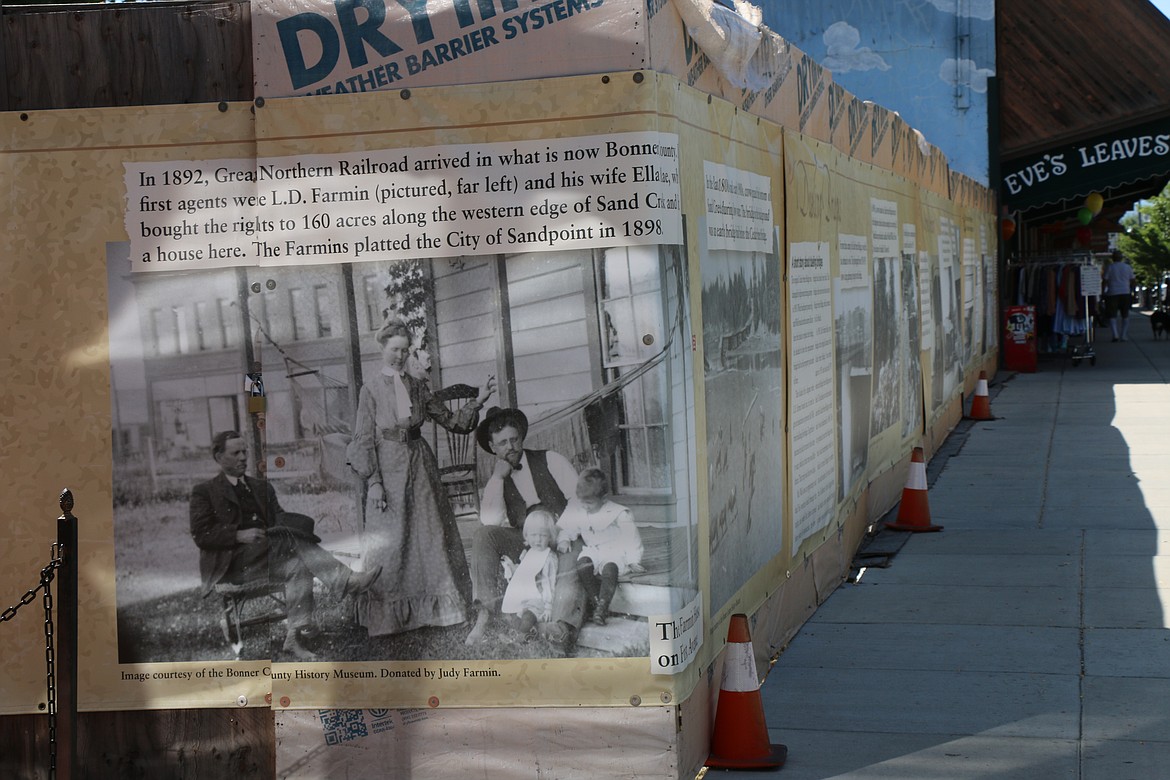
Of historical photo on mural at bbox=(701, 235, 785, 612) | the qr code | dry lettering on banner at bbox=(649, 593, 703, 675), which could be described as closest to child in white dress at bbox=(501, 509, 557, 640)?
dry lettering on banner at bbox=(649, 593, 703, 675)

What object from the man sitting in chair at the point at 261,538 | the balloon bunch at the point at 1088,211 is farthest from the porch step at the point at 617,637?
the balloon bunch at the point at 1088,211

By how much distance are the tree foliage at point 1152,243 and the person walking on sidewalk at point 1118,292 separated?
75.6ft

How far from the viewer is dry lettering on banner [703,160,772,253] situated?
5.57 metres

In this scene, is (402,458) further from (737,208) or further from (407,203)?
(737,208)

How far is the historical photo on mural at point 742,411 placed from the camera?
219 inches

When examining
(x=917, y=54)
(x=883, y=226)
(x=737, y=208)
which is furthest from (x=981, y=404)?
(x=737, y=208)

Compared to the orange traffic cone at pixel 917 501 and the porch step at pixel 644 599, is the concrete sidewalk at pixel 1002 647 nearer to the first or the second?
the orange traffic cone at pixel 917 501

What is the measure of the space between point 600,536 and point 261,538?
1.27 meters

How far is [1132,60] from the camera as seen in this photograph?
24.6 metres

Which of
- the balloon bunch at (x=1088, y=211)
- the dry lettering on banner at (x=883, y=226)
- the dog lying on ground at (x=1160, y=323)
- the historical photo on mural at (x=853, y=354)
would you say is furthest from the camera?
the dog lying on ground at (x=1160, y=323)

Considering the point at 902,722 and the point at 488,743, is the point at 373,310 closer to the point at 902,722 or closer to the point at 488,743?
the point at 488,743

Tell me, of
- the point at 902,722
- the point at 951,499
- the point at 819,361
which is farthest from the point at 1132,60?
the point at 902,722

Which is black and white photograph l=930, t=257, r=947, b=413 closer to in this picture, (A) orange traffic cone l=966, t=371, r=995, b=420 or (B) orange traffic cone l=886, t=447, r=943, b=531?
(A) orange traffic cone l=966, t=371, r=995, b=420

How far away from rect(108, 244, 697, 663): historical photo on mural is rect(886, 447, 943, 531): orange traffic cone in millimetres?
5379
